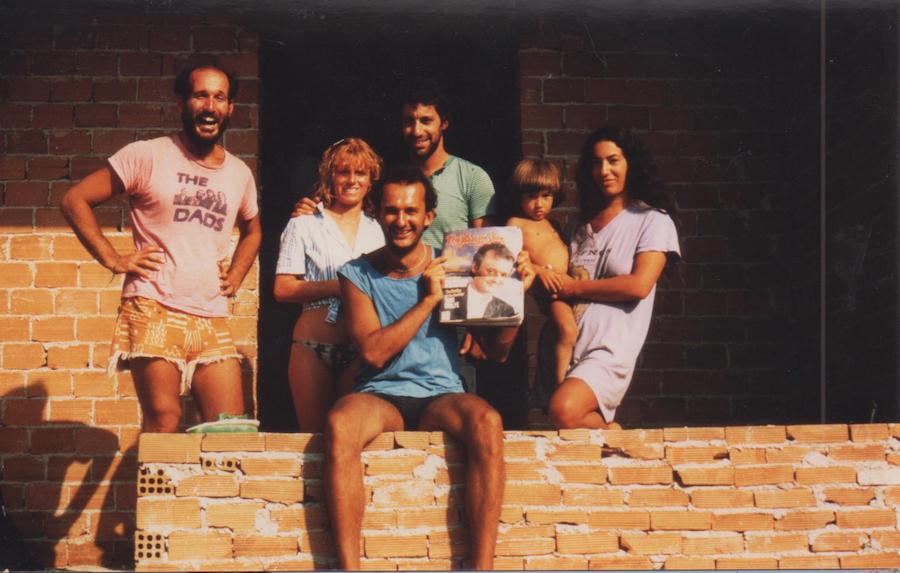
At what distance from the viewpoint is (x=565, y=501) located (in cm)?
539

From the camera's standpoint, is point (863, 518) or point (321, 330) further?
point (321, 330)

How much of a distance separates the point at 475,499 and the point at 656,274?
115 cm

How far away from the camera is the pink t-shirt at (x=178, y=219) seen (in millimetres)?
5609

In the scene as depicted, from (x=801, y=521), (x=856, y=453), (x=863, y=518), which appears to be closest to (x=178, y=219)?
(x=801, y=521)

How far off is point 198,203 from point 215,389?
72 centimetres

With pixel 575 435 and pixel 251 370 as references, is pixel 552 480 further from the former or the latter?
pixel 251 370

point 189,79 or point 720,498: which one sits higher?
point 189,79

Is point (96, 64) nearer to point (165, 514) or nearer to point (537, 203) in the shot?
point (537, 203)

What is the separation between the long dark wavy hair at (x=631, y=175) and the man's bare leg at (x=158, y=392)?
174cm

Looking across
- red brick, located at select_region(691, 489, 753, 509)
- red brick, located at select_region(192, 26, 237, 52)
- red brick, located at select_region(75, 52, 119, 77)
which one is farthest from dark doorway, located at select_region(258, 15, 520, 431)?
red brick, located at select_region(691, 489, 753, 509)

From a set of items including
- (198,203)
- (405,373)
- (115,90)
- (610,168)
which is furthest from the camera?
(115,90)

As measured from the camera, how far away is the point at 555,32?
24.0ft

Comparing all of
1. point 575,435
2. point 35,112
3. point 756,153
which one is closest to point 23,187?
point 35,112

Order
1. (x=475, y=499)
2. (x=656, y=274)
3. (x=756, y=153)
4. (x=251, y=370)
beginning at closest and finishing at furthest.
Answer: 1. (x=475, y=499)
2. (x=656, y=274)
3. (x=251, y=370)
4. (x=756, y=153)
